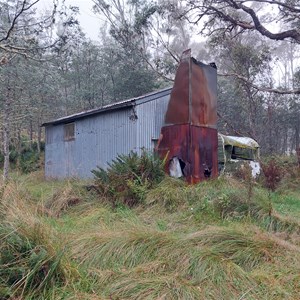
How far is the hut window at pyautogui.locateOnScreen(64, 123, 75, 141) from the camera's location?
12023mm

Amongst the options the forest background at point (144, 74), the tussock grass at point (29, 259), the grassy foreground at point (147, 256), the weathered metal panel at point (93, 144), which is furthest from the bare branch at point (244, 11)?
the tussock grass at point (29, 259)

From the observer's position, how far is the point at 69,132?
1227cm

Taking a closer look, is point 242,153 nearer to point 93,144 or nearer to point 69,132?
point 93,144

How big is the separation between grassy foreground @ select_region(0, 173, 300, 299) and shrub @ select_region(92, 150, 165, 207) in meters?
1.07

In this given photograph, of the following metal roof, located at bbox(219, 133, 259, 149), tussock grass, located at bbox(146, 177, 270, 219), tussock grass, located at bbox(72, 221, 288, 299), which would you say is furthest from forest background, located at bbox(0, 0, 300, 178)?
tussock grass, located at bbox(72, 221, 288, 299)

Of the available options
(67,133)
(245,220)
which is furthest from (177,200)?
(67,133)

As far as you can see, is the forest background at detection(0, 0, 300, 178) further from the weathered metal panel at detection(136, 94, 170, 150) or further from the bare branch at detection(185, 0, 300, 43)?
the weathered metal panel at detection(136, 94, 170, 150)

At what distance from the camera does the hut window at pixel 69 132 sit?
473 inches

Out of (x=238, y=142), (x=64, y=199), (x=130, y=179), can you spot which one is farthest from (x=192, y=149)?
(x=238, y=142)

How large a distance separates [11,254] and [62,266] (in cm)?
44

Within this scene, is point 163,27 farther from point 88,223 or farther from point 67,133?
point 88,223

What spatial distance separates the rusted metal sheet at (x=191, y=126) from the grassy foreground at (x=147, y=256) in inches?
124

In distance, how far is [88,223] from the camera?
16.6 feet

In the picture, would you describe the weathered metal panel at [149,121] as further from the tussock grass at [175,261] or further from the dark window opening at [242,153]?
the tussock grass at [175,261]
